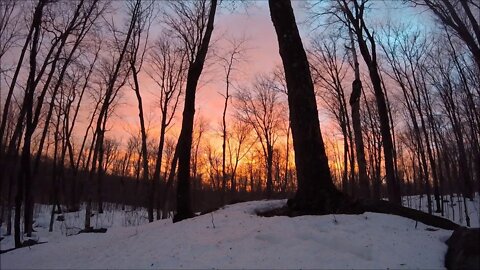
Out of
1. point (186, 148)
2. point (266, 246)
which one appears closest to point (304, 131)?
point (266, 246)

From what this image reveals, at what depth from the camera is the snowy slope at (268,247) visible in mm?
4816

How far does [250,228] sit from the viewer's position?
5.99 metres

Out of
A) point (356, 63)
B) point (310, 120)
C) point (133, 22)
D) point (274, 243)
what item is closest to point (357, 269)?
point (274, 243)

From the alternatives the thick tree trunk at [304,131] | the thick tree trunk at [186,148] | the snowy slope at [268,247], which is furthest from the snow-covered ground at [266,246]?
the thick tree trunk at [186,148]

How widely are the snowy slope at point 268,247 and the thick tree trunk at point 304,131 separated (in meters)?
0.68

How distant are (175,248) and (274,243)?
142 cm

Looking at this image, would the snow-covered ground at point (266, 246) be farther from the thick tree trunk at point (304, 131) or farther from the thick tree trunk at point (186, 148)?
the thick tree trunk at point (186, 148)

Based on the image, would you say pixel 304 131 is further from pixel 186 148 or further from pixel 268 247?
pixel 186 148

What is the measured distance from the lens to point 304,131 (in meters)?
7.00

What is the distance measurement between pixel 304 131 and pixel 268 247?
246 cm

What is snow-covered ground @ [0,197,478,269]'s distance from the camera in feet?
15.8

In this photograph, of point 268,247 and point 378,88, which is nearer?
point 268,247

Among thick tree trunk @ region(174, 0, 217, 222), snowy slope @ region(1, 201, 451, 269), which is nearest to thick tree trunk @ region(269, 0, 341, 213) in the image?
snowy slope @ region(1, 201, 451, 269)

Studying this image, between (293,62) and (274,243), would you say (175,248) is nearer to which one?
(274,243)
